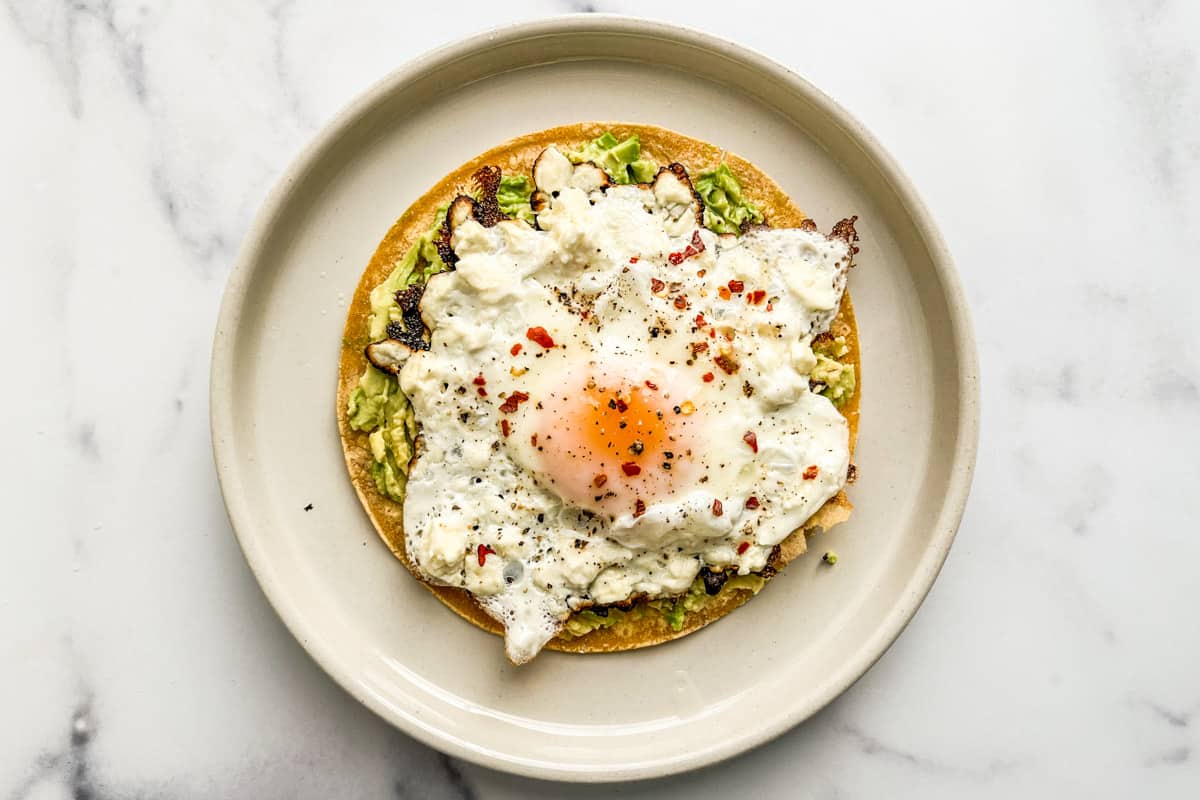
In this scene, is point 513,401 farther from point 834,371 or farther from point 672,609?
point 834,371

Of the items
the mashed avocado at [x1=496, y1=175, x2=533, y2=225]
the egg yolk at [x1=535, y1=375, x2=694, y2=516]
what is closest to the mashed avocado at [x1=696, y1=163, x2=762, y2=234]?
the mashed avocado at [x1=496, y1=175, x2=533, y2=225]

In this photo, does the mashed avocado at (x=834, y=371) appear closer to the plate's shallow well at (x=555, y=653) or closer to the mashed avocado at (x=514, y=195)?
the plate's shallow well at (x=555, y=653)

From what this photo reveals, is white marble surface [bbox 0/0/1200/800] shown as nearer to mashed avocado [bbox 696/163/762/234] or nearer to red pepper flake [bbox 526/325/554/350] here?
mashed avocado [bbox 696/163/762/234]

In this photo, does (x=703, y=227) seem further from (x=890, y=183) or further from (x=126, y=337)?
(x=126, y=337)

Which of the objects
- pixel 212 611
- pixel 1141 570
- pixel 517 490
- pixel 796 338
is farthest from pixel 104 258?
pixel 1141 570

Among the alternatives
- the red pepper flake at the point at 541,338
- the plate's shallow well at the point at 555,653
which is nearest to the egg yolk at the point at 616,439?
the red pepper flake at the point at 541,338

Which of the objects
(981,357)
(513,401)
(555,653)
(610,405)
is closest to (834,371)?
(981,357)
